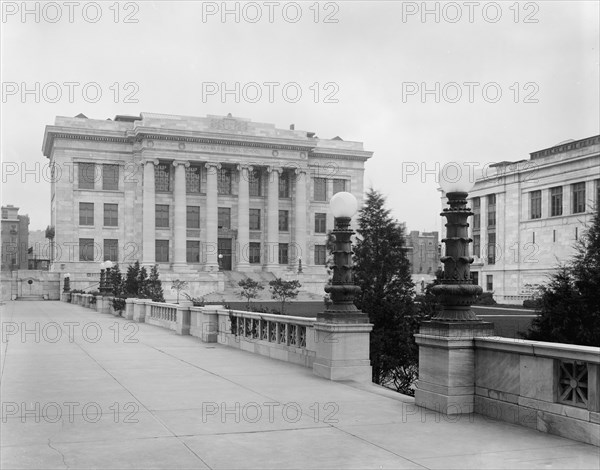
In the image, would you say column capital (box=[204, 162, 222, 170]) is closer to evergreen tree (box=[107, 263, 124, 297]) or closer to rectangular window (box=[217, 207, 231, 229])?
rectangular window (box=[217, 207, 231, 229])

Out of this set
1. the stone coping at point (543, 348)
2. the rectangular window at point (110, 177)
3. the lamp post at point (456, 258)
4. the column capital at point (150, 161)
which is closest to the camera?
the stone coping at point (543, 348)

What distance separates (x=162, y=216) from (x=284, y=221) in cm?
1726

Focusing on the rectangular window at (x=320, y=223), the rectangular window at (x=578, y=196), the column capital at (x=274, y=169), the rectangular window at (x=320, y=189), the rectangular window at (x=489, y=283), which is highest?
the column capital at (x=274, y=169)

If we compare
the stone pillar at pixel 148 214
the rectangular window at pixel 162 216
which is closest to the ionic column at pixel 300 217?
the rectangular window at pixel 162 216

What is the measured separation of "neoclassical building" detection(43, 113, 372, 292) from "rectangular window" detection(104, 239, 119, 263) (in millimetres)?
127

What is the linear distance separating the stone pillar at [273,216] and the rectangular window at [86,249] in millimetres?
22472

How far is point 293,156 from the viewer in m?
94.8

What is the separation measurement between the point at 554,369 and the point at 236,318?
42.4 feet

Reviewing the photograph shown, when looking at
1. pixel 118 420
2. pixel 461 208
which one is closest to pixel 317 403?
pixel 118 420

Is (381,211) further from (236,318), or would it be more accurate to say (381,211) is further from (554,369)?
(554,369)

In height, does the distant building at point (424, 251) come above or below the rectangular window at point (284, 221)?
below

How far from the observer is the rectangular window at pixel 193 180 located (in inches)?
3669

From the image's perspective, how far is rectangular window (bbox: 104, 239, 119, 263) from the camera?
87412 millimetres

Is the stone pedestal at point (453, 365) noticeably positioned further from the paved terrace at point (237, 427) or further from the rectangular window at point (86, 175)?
the rectangular window at point (86, 175)
